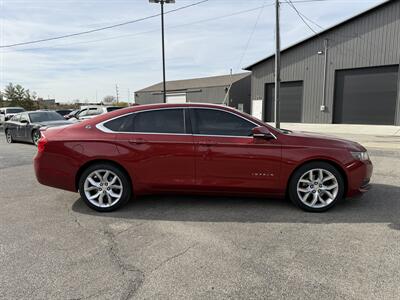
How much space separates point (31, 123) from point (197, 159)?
1072 centimetres

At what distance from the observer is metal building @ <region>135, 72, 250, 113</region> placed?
39.9 meters

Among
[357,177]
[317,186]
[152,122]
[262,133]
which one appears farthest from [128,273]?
[357,177]

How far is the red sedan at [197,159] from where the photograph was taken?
14.6 ft

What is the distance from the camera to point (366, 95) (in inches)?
867

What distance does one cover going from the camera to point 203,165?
4.48 m

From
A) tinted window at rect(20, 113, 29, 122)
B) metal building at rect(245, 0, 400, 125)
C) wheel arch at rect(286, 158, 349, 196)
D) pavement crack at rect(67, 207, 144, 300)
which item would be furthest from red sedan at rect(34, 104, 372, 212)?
metal building at rect(245, 0, 400, 125)

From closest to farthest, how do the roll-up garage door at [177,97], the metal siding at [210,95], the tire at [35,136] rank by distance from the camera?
the tire at [35,136], the metal siding at [210,95], the roll-up garage door at [177,97]

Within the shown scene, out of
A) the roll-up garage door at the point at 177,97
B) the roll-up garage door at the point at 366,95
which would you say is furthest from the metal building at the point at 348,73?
the roll-up garage door at the point at 177,97

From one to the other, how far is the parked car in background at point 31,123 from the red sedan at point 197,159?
8.43 m

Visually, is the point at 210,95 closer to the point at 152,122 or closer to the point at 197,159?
the point at 152,122

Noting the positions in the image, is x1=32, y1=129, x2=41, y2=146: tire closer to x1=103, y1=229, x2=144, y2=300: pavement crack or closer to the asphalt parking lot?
the asphalt parking lot

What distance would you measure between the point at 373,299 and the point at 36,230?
3751mm

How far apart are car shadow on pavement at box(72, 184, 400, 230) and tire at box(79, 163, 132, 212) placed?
0.13m

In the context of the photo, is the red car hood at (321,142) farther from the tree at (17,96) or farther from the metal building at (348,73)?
the tree at (17,96)
